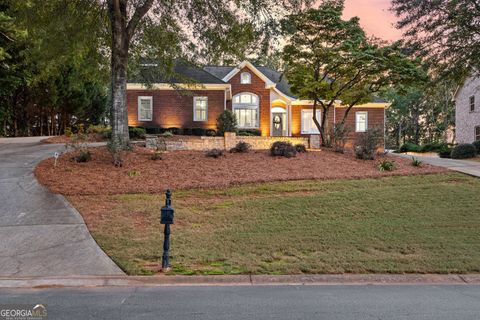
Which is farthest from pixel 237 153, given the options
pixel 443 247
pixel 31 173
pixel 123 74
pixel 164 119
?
pixel 164 119

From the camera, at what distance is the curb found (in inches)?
234

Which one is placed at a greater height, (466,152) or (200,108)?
(200,108)

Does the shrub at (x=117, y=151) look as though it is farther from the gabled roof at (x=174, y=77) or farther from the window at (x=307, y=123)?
the window at (x=307, y=123)

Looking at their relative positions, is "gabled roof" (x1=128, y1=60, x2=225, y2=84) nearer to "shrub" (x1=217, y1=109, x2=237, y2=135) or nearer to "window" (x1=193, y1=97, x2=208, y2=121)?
"window" (x1=193, y1=97, x2=208, y2=121)

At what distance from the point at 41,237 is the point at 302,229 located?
5.56 m

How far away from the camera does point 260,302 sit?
508 centimetres

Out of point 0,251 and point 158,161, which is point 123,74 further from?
point 0,251

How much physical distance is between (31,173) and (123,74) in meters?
5.13

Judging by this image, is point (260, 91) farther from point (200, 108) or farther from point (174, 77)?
point (174, 77)

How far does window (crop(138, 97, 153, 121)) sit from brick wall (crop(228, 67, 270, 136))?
239 inches

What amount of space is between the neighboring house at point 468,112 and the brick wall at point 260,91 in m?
15.3

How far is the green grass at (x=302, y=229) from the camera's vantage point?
679 cm

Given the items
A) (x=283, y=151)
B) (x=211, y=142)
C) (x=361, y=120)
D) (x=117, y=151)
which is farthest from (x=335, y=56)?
(x=361, y=120)

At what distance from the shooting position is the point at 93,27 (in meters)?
16.8
